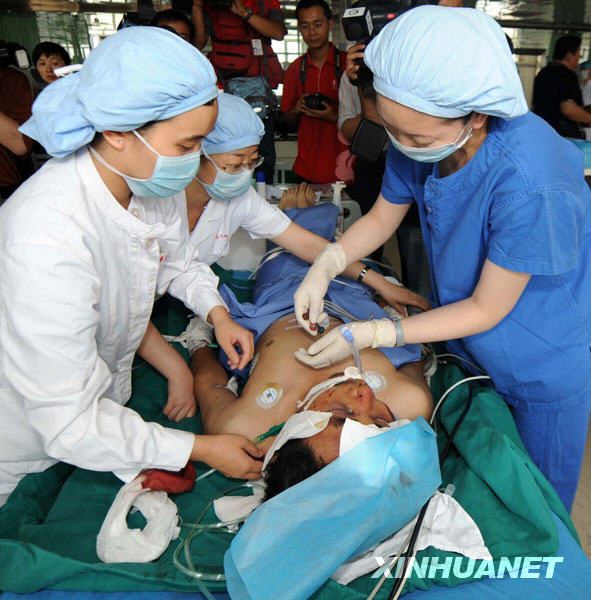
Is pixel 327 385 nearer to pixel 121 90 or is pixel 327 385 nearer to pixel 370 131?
pixel 121 90

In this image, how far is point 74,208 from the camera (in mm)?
1099

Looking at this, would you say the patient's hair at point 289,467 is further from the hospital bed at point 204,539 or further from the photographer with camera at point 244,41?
the photographer with camera at point 244,41

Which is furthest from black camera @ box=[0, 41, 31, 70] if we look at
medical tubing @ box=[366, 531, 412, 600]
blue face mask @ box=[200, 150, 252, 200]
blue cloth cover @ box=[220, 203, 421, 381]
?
medical tubing @ box=[366, 531, 412, 600]

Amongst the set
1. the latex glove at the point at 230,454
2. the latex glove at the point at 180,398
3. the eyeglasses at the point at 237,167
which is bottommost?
the latex glove at the point at 180,398

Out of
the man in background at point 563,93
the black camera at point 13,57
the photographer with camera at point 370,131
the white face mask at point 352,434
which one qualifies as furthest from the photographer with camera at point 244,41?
the white face mask at point 352,434

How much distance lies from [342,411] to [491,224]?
0.59 metres

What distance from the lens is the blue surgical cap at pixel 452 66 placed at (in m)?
1.06

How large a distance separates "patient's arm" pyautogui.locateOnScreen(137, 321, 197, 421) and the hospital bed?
0.90 ft

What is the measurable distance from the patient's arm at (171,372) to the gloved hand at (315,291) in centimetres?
44

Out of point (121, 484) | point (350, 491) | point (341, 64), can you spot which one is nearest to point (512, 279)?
point (350, 491)

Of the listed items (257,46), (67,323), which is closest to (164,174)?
(67,323)

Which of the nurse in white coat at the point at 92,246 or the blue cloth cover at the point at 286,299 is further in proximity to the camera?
the blue cloth cover at the point at 286,299

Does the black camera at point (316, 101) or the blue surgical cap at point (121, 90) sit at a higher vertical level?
the blue surgical cap at point (121, 90)

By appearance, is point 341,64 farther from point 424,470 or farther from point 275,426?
point 424,470
